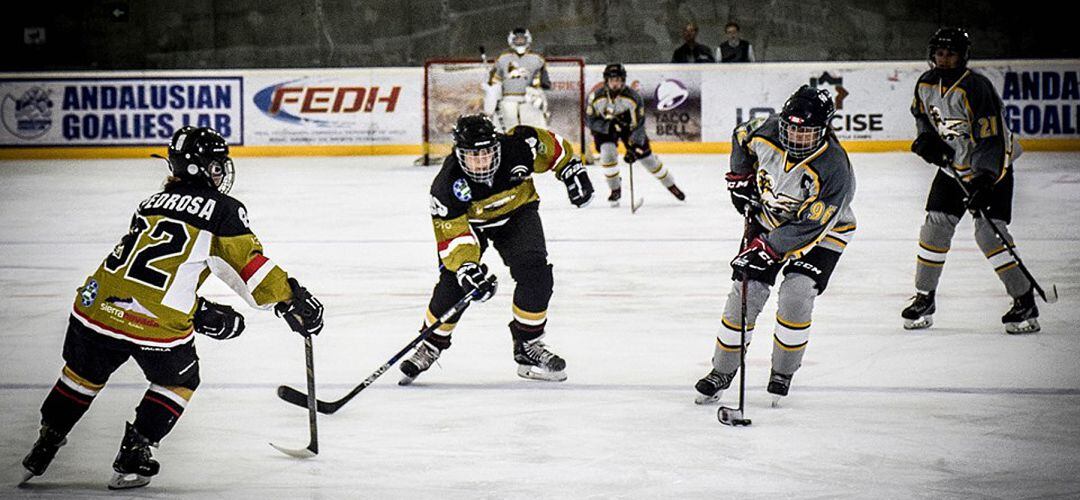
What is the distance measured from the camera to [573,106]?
15023mm

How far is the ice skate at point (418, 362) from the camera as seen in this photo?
16.2 ft

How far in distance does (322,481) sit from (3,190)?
9.09m

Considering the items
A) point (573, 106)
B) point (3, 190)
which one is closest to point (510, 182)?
point (3, 190)

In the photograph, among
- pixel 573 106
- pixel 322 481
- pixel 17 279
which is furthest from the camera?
pixel 573 106

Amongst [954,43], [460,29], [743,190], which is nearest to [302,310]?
[743,190]

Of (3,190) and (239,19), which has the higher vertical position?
(239,19)

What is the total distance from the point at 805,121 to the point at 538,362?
1.29m

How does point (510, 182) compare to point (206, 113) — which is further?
point (206, 113)

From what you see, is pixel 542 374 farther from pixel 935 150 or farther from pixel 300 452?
pixel 935 150

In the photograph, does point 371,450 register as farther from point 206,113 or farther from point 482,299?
point 206,113

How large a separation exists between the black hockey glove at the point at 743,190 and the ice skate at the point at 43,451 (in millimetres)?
2188

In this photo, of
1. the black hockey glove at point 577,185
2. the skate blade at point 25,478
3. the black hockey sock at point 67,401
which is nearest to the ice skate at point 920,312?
the black hockey glove at point 577,185

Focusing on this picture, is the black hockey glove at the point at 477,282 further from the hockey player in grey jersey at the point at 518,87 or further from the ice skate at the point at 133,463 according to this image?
the hockey player in grey jersey at the point at 518,87

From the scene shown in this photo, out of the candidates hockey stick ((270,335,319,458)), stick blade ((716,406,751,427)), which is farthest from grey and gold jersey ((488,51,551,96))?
hockey stick ((270,335,319,458))
